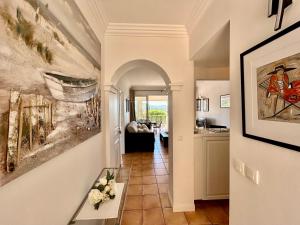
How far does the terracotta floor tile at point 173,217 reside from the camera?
245 centimetres

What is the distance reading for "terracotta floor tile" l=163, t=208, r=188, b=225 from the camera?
2.45 m

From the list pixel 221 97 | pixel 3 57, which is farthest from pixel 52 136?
pixel 221 97

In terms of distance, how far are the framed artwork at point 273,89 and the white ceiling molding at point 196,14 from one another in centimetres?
107

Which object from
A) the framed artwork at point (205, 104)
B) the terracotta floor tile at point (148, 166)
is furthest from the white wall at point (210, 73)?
the terracotta floor tile at point (148, 166)

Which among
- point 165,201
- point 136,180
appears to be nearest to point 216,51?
point 165,201

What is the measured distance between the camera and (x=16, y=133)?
711mm

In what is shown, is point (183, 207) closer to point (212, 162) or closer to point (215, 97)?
point (212, 162)

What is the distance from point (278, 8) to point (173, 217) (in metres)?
2.67

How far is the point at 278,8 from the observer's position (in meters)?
0.87

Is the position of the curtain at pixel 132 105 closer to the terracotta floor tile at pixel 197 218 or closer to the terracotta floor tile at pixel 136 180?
the terracotta floor tile at pixel 136 180

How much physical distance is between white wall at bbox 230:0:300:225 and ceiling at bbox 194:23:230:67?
41cm

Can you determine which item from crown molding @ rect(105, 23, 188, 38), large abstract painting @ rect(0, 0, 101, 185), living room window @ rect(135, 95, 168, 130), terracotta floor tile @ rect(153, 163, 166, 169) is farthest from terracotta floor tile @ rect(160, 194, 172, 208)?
living room window @ rect(135, 95, 168, 130)

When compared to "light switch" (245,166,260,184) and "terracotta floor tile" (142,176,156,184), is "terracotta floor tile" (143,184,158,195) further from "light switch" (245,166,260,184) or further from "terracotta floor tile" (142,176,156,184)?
"light switch" (245,166,260,184)

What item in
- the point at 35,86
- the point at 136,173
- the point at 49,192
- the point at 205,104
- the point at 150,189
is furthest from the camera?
the point at 136,173
